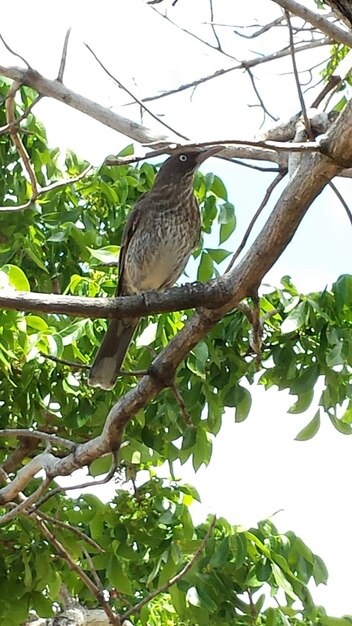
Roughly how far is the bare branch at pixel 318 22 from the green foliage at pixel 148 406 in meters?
1.16

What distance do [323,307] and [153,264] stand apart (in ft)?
3.46

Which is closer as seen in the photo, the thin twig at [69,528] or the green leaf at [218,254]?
the thin twig at [69,528]

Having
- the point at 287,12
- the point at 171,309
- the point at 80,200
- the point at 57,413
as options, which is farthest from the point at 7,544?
the point at 287,12

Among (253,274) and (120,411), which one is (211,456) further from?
(253,274)

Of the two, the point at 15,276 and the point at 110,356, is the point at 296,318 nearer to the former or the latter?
the point at 110,356

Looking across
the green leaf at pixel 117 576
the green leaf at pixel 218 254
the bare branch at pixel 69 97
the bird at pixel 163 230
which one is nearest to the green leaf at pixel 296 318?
the green leaf at pixel 218 254

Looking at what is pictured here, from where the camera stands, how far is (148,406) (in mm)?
4047

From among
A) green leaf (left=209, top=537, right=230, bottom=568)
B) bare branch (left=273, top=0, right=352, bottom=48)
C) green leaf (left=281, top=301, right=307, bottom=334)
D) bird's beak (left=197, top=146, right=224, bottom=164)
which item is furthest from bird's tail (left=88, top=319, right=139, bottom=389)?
bare branch (left=273, top=0, right=352, bottom=48)

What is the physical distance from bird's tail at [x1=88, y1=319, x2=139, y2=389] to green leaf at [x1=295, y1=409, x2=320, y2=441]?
705 mm

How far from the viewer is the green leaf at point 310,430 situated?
362 centimetres

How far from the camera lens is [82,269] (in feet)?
14.9

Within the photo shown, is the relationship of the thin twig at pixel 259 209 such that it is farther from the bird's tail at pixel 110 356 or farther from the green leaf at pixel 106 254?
the green leaf at pixel 106 254

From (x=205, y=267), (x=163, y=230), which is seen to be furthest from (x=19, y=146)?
(x=163, y=230)

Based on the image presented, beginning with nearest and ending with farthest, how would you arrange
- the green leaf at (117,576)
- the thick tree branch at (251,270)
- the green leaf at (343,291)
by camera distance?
1. the thick tree branch at (251,270)
2. the green leaf at (343,291)
3. the green leaf at (117,576)
